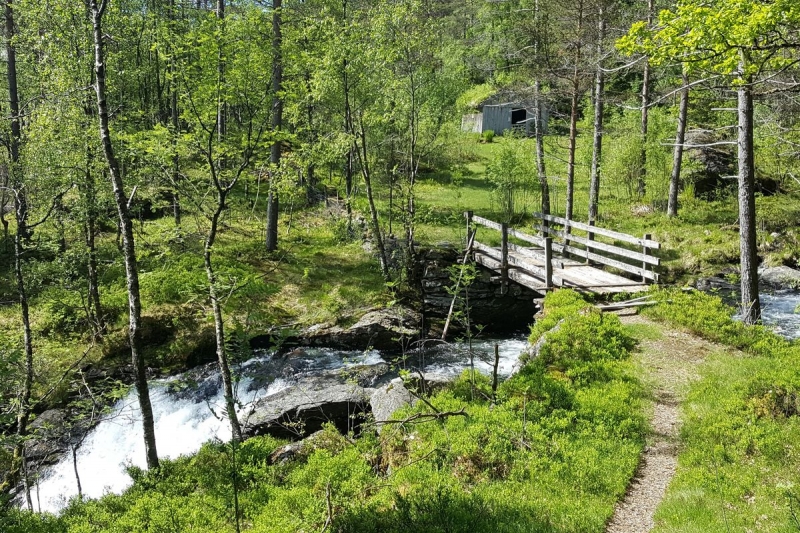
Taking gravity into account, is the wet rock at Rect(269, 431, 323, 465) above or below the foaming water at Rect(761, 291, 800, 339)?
below

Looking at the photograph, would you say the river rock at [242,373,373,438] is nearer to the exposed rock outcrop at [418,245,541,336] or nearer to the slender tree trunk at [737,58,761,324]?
the exposed rock outcrop at [418,245,541,336]

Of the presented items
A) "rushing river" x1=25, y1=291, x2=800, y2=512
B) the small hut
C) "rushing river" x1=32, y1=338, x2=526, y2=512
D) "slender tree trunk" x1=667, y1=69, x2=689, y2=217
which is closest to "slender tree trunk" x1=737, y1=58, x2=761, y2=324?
"rushing river" x1=25, y1=291, x2=800, y2=512

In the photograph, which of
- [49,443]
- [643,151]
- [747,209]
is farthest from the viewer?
[643,151]

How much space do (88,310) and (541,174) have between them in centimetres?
1732

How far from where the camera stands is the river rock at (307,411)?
1066 cm

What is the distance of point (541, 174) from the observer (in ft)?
73.1

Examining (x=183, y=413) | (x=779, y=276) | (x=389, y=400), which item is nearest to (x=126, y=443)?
(x=183, y=413)

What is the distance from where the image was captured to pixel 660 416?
8.13 meters

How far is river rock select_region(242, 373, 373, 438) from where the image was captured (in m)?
10.7

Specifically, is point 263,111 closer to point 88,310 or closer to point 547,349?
point 547,349

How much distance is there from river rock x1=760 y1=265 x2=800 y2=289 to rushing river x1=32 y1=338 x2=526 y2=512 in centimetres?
854

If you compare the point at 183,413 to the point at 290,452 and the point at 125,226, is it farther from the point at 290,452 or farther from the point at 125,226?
the point at 125,226

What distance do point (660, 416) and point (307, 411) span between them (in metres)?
6.65

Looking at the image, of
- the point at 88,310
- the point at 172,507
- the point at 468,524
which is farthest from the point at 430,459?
the point at 88,310
